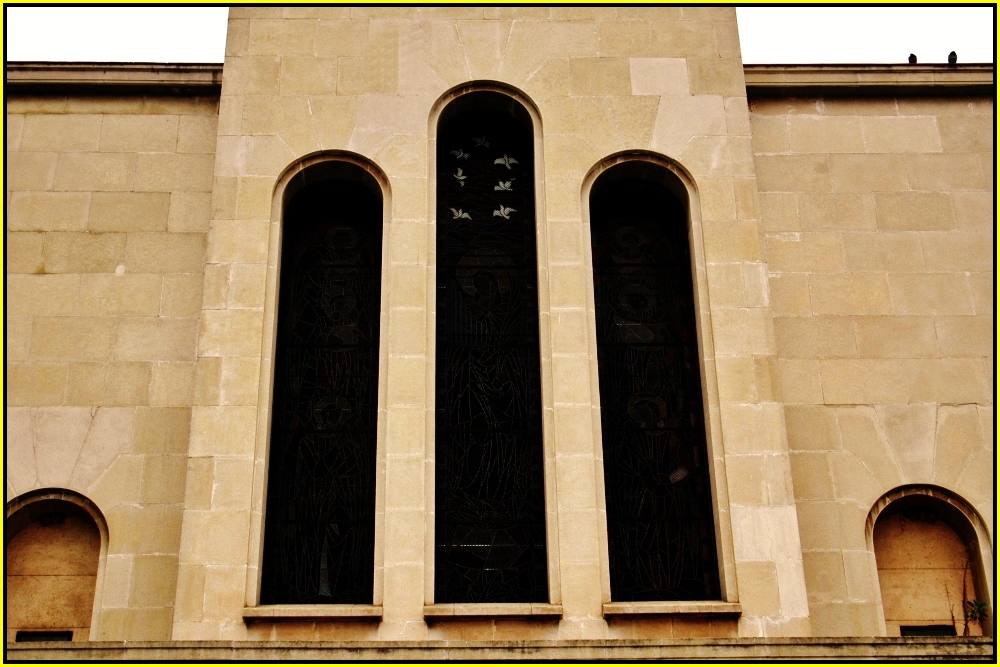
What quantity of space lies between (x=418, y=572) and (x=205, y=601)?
217cm

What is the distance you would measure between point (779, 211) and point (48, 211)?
957cm

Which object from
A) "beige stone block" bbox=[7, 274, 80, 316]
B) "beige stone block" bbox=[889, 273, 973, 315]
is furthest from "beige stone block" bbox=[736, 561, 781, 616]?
"beige stone block" bbox=[7, 274, 80, 316]

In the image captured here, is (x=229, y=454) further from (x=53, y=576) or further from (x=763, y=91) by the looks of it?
(x=763, y=91)

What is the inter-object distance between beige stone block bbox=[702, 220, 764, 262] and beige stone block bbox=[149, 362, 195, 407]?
251 inches

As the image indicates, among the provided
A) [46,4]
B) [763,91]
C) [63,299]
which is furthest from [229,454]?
[763,91]

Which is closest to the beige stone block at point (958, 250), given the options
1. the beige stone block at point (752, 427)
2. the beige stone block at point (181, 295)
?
the beige stone block at point (752, 427)

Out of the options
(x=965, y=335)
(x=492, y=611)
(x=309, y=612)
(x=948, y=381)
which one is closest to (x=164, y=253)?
(x=309, y=612)

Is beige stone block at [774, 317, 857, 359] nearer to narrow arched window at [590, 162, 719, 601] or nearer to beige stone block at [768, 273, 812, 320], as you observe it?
beige stone block at [768, 273, 812, 320]

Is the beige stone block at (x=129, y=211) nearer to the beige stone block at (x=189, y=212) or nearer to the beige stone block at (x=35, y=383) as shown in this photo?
the beige stone block at (x=189, y=212)

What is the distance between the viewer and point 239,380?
1215 cm

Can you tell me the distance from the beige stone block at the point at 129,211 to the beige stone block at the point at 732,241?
22.8 ft

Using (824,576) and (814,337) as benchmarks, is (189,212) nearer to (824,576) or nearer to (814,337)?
(814,337)

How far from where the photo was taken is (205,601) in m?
11.0

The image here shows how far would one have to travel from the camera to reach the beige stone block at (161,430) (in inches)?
499
